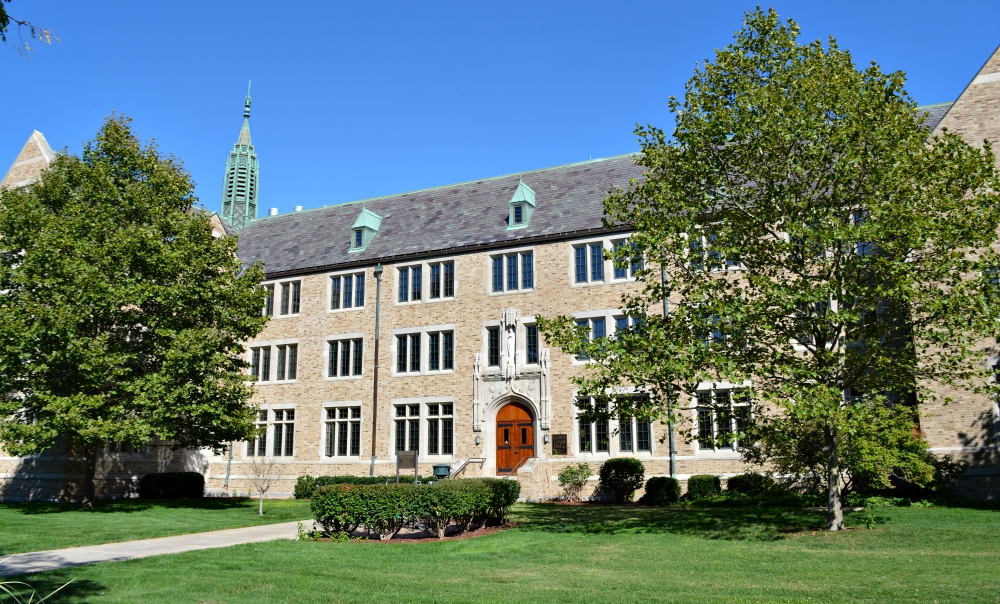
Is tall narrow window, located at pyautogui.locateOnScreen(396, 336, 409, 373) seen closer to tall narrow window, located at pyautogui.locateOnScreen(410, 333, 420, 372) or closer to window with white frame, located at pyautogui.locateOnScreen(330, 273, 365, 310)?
tall narrow window, located at pyautogui.locateOnScreen(410, 333, 420, 372)

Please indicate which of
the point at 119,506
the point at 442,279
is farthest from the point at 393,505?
the point at 442,279

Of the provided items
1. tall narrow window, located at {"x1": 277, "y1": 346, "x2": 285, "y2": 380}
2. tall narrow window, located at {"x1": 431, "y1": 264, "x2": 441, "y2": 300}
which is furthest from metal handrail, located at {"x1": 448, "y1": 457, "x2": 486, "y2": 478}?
tall narrow window, located at {"x1": 277, "y1": 346, "x2": 285, "y2": 380}

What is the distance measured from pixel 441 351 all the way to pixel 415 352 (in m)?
1.30

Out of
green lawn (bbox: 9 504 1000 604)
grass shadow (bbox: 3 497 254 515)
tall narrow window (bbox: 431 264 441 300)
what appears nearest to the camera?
green lawn (bbox: 9 504 1000 604)

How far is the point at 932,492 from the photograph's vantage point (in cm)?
1992

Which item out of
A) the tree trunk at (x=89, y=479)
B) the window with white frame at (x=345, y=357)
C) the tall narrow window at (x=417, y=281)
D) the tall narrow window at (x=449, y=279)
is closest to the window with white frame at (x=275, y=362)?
the window with white frame at (x=345, y=357)

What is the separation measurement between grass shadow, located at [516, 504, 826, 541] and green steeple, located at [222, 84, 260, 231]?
3124 centimetres

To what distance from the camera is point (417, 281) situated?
1236 inches

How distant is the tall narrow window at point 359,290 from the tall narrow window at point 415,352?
2993 mm

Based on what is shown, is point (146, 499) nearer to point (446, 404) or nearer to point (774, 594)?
point (446, 404)

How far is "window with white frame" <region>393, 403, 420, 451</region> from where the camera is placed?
98.0 ft

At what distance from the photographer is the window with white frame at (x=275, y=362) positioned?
33375 mm

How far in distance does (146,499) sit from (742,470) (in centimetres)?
2083

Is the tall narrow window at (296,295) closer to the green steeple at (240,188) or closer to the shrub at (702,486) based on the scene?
the green steeple at (240,188)
